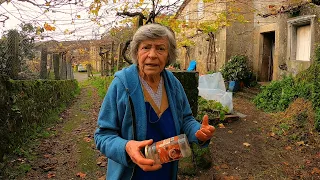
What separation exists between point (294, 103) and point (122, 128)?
707cm

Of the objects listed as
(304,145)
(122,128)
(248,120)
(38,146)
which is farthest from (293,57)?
(122,128)

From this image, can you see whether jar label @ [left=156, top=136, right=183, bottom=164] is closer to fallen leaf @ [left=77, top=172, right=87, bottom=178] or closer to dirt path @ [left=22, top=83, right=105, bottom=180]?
dirt path @ [left=22, top=83, right=105, bottom=180]

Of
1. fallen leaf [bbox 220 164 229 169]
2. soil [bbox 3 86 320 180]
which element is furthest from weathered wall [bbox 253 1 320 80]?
fallen leaf [bbox 220 164 229 169]

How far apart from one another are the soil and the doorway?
182 inches

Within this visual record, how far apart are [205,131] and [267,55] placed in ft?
36.7

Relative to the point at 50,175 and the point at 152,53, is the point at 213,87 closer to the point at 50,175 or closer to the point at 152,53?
the point at 50,175

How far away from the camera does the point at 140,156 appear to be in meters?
1.34

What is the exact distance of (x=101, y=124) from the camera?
1591 mm

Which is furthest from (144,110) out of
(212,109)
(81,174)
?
(212,109)

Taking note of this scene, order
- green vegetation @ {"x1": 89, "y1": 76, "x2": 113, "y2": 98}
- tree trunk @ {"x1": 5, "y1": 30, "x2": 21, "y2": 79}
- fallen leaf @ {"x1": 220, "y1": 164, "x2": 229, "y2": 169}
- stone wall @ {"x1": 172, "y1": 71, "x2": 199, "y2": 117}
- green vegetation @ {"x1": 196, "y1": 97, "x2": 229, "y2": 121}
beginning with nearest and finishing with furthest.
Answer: fallen leaf @ {"x1": 220, "y1": 164, "x2": 229, "y2": 169}
stone wall @ {"x1": 172, "y1": 71, "x2": 199, "y2": 117}
tree trunk @ {"x1": 5, "y1": 30, "x2": 21, "y2": 79}
green vegetation @ {"x1": 196, "y1": 97, "x2": 229, "y2": 121}
green vegetation @ {"x1": 89, "y1": 76, "x2": 113, "y2": 98}

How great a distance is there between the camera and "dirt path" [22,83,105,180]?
3996 millimetres

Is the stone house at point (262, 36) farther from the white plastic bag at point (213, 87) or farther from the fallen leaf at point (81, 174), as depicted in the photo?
the fallen leaf at point (81, 174)

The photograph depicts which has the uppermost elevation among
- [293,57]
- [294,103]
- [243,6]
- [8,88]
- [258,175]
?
[243,6]

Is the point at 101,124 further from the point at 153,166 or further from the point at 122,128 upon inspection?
the point at 153,166
